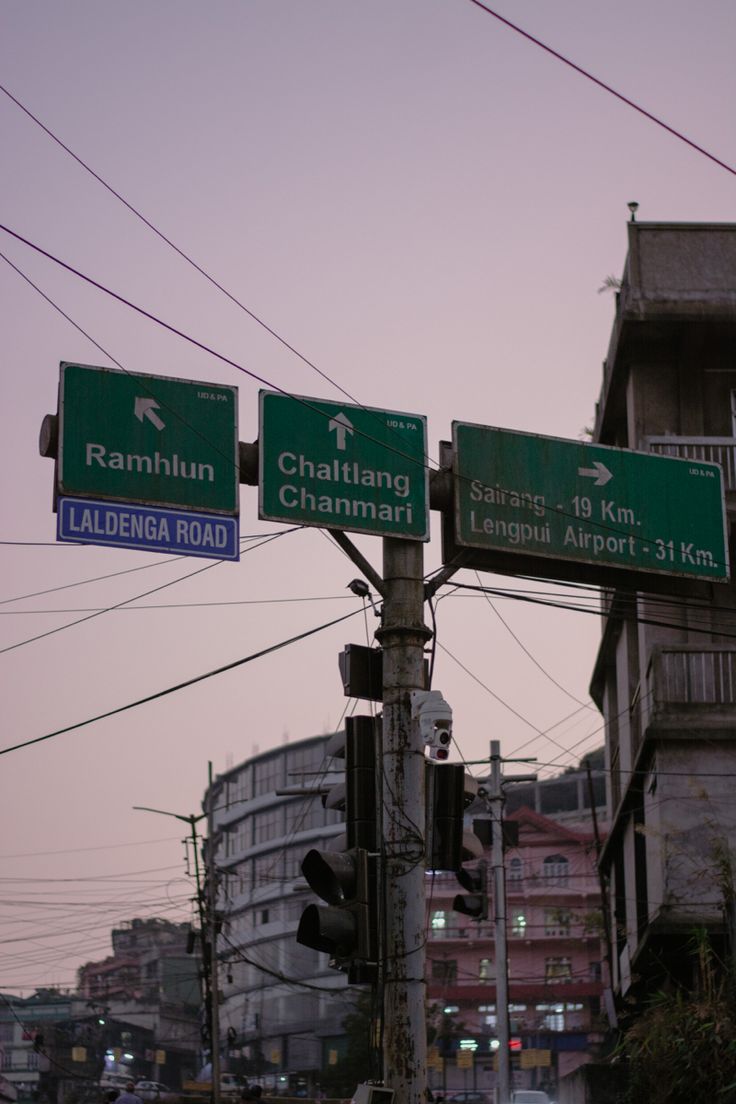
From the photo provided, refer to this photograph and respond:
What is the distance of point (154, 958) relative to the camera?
443 feet

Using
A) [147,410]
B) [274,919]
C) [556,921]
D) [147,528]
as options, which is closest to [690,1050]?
[147,528]

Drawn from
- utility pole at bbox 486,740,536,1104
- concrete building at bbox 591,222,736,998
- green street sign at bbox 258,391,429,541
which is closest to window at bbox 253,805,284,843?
utility pole at bbox 486,740,536,1104

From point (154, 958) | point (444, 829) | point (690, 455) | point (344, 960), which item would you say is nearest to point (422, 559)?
point (444, 829)

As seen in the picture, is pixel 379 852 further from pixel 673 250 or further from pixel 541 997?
pixel 541 997

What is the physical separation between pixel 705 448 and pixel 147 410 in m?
16.1

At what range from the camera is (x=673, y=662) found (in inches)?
930

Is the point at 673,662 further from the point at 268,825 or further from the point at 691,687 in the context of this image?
the point at 268,825

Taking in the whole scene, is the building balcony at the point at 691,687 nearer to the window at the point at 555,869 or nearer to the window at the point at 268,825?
the window at the point at 555,869

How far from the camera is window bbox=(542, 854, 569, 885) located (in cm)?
8844

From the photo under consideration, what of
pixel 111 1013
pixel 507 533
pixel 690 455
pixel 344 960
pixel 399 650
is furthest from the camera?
pixel 111 1013

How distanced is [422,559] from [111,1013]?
11254 centimetres

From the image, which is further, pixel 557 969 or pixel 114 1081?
pixel 557 969

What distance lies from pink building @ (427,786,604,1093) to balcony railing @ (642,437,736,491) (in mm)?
60161

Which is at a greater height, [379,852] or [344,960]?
[379,852]
